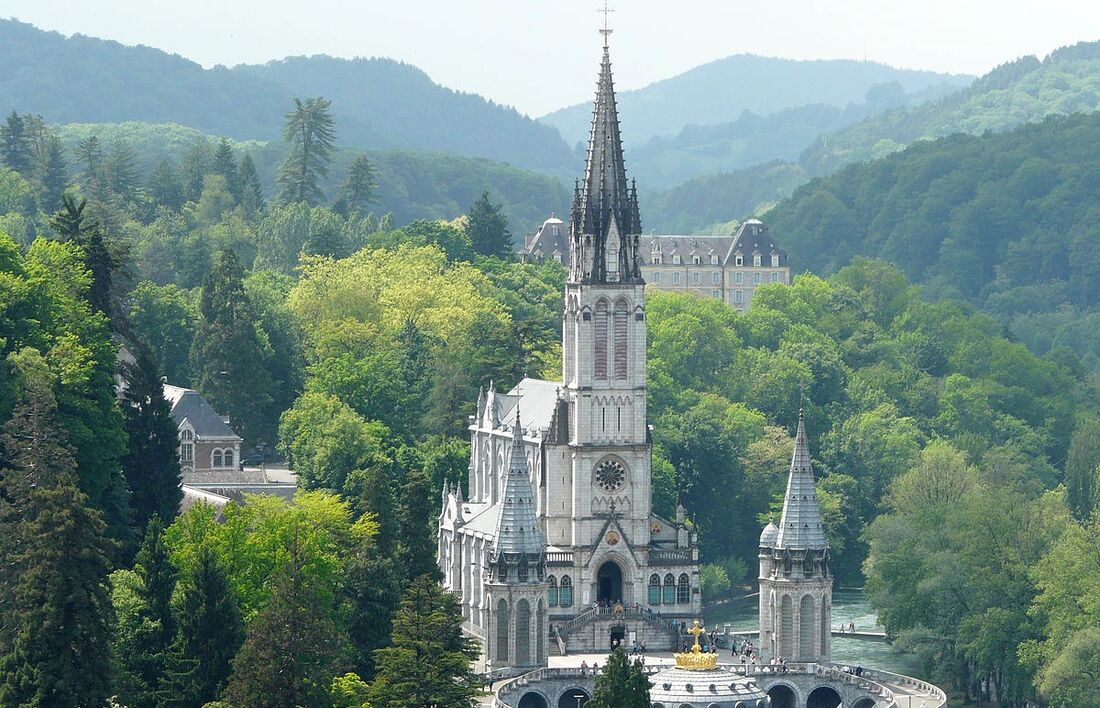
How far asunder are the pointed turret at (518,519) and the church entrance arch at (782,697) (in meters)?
9.93

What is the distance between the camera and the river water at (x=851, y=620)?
128375mm

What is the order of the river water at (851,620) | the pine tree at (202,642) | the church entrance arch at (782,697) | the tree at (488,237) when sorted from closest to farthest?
the pine tree at (202,642), the church entrance arch at (782,697), the river water at (851,620), the tree at (488,237)

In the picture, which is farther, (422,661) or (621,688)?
(422,661)

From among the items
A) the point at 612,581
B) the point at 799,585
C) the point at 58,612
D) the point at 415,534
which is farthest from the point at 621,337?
the point at 58,612

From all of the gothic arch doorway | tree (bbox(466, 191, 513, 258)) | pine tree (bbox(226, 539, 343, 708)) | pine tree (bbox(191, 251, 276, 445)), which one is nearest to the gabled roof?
pine tree (bbox(191, 251, 276, 445))

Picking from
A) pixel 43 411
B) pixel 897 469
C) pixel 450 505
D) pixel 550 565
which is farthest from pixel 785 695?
pixel 897 469

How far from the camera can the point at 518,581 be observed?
118812 mm

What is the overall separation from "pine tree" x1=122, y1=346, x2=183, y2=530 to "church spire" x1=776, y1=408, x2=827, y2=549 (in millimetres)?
22411

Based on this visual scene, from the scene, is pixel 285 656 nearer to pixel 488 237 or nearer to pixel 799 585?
pixel 799 585

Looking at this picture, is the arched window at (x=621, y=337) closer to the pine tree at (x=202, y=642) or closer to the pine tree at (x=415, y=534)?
the pine tree at (x=415, y=534)

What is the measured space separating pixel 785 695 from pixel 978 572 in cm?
1098

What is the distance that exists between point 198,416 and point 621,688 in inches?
2152

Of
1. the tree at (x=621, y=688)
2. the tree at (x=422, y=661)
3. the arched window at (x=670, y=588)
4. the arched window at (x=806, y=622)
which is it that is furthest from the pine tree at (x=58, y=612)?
the arched window at (x=670, y=588)

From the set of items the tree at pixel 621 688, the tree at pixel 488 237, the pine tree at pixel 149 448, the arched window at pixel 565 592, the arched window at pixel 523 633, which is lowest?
the tree at pixel 621 688
